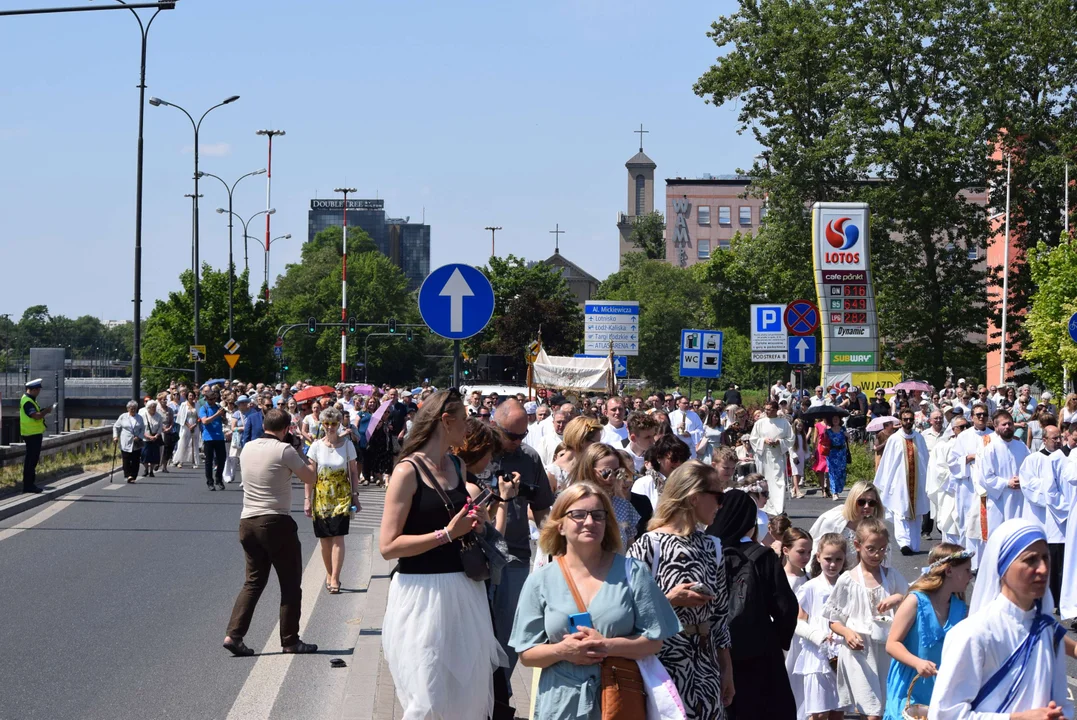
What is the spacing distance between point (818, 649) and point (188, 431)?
25467 millimetres

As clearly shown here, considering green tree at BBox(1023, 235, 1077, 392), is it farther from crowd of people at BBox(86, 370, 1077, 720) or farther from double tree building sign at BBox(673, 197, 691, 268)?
double tree building sign at BBox(673, 197, 691, 268)

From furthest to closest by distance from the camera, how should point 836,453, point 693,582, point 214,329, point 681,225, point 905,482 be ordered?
point 681,225 → point 214,329 → point 836,453 → point 905,482 → point 693,582

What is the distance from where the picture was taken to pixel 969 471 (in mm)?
15352

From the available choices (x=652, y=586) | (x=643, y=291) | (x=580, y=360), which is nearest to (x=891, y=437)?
(x=652, y=586)

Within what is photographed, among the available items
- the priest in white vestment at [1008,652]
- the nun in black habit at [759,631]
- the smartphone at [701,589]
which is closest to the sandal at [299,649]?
the nun in black habit at [759,631]

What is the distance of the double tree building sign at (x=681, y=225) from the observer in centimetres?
13481

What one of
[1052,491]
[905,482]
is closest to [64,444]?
[905,482]

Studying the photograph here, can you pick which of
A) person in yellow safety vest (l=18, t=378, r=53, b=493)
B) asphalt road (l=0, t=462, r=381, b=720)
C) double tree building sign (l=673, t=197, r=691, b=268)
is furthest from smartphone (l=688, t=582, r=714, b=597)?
double tree building sign (l=673, t=197, r=691, b=268)

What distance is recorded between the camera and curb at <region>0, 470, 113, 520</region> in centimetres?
1886

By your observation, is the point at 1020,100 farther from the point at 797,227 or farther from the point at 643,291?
the point at 643,291

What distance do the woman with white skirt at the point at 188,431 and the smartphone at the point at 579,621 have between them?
86.7 feet

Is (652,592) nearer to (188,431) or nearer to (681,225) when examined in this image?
(188,431)

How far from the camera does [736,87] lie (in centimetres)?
4719

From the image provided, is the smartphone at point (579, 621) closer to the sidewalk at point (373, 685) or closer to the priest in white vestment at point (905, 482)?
the sidewalk at point (373, 685)
